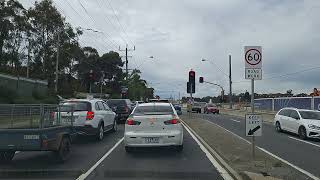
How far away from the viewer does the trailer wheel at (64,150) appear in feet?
40.0

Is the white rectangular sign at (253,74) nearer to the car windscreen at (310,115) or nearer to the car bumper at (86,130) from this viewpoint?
the car bumper at (86,130)

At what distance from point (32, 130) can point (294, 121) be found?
15118 mm

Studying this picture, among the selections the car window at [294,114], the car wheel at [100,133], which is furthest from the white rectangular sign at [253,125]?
the car window at [294,114]

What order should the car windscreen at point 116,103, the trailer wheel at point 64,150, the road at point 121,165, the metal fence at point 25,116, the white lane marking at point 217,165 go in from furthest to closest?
the car windscreen at point 116,103, the trailer wheel at point 64,150, the metal fence at point 25,116, the road at point 121,165, the white lane marking at point 217,165

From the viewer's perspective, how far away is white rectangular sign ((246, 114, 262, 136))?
12.5 metres

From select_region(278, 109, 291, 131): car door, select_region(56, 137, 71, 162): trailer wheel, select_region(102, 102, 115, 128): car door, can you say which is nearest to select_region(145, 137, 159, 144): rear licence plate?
select_region(56, 137, 71, 162): trailer wheel

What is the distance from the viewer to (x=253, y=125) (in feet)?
41.0

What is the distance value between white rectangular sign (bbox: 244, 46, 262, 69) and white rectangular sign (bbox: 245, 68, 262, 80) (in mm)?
96

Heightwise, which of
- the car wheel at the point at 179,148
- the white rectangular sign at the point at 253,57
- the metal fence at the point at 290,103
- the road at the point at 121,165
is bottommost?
the road at the point at 121,165

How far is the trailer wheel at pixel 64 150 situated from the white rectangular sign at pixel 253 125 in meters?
5.02

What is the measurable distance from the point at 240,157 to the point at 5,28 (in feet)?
158

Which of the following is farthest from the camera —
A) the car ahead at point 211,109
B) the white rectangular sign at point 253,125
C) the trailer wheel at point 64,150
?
the car ahead at point 211,109

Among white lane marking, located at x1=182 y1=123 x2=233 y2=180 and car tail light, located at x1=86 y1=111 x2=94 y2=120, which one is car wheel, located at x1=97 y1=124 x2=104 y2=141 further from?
white lane marking, located at x1=182 y1=123 x2=233 y2=180

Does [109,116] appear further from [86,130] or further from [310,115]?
[310,115]
